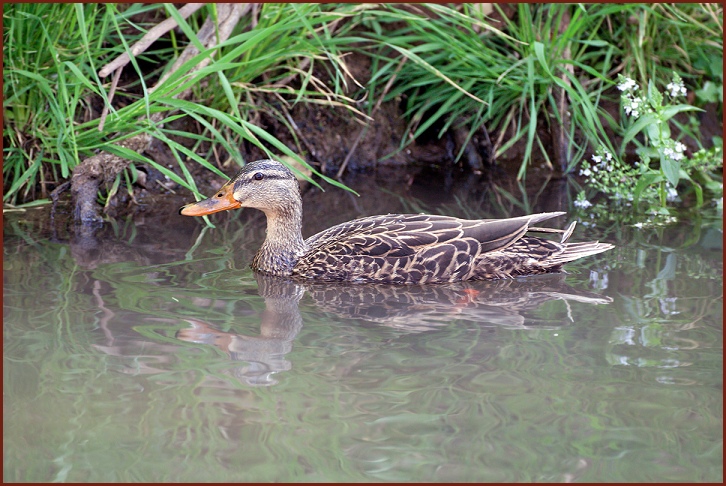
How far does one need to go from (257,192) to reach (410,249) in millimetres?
984

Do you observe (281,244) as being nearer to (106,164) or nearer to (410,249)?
(410,249)

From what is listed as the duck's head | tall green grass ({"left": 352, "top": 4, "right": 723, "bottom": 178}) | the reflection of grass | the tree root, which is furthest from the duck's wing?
tall green grass ({"left": 352, "top": 4, "right": 723, "bottom": 178})

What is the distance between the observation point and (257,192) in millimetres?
5863

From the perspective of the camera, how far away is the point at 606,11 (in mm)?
7621

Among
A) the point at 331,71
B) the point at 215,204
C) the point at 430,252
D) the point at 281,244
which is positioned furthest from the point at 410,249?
the point at 331,71

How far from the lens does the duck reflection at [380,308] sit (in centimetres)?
455

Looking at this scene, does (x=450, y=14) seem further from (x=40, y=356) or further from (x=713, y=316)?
(x=40, y=356)

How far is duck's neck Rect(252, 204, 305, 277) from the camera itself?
18.9 feet

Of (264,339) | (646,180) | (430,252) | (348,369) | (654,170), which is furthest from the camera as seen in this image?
(654,170)

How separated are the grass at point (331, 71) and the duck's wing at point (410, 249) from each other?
785mm

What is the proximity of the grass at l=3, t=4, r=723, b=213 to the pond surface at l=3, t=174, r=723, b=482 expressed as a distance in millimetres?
763

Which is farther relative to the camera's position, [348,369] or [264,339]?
[264,339]

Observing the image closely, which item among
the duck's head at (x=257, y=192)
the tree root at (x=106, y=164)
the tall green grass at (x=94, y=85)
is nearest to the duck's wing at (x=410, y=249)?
the duck's head at (x=257, y=192)

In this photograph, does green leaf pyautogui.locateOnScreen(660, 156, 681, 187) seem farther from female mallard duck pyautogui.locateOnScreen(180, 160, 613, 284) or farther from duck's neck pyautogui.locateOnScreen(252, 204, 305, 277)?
duck's neck pyautogui.locateOnScreen(252, 204, 305, 277)
